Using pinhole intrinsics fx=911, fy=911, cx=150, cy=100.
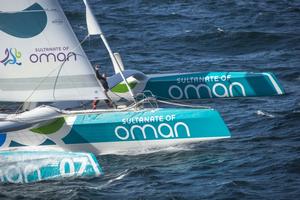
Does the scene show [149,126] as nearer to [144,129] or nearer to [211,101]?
[144,129]

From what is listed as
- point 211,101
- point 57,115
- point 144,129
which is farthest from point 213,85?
point 57,115

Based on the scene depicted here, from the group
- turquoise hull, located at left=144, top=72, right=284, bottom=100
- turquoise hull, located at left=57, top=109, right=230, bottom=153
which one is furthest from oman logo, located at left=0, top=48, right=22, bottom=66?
turquoise hull, located at left=144, top=72, right=284, bottom=100

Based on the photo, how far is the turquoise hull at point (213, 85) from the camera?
23.4 meters

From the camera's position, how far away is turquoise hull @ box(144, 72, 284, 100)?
2339 cm

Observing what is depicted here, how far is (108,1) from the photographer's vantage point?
40.2 m

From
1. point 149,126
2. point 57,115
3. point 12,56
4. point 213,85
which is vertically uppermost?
point 12,56

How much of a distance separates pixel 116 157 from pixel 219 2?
772 inches

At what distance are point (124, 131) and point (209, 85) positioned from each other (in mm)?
4164

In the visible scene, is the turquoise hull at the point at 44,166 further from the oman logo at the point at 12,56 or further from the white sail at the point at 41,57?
the oman logo at the point at 12,56

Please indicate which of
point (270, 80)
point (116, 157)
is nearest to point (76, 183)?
point (116, 157)

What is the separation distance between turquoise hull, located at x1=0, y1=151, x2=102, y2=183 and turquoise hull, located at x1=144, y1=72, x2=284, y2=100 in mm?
5083

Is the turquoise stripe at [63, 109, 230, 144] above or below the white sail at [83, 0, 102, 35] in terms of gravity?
below

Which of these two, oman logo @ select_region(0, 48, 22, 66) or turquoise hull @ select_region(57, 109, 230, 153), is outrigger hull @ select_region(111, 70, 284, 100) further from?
oman logo @ select_region(0, 48, 22, 66)

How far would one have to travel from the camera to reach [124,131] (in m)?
20.0
